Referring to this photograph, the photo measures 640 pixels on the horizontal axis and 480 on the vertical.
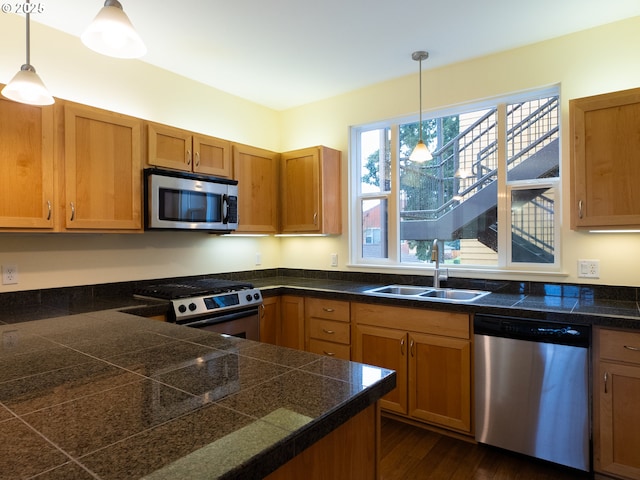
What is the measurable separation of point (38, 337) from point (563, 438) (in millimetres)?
2515

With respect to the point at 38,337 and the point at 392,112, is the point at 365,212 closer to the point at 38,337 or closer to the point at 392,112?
the point at 392,112

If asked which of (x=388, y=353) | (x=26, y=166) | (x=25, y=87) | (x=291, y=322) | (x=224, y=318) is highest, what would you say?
(x=25, y=87)

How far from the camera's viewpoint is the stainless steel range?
2.49 meters

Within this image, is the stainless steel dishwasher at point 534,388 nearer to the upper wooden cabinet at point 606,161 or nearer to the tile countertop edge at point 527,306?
the tile countertop edge at point 527,306

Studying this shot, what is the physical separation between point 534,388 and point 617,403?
0.36 metres

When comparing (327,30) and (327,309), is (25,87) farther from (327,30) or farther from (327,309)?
(327,309)

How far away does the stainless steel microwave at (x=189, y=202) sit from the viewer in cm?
261

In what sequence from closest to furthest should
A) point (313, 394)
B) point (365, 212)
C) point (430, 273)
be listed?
point (313, 394) → point (430, 273) → point (365, 212)

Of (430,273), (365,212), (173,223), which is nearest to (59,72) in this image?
(173,223)

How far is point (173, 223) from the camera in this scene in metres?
2.71

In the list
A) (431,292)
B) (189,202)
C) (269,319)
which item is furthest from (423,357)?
(189,202)

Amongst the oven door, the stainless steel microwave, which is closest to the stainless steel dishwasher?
the oven door

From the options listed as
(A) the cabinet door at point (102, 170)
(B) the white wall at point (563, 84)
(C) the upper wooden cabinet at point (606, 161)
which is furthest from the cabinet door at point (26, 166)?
(C) the upper wooden cabinet at point (606, 161)

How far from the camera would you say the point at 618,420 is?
1954 mm
